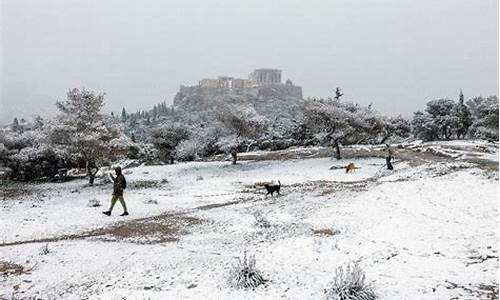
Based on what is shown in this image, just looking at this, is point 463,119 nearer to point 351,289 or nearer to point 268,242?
point 268,242

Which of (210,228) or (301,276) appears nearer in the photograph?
(301,276)

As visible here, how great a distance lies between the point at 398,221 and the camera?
15.2 m

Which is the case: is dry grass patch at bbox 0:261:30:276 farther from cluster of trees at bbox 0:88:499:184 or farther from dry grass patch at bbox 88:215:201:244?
cluster of trees at bbox 0:88:499:184

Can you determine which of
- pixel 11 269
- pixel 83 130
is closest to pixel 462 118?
pixel 83 130

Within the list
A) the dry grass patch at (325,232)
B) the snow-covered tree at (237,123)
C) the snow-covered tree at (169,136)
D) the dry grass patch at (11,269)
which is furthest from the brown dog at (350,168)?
the snow-covered tree at (169,136)

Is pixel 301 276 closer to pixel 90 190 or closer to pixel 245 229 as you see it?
pixel 245 229

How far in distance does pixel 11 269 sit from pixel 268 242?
24.6ft

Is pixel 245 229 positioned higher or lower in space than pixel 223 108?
lower

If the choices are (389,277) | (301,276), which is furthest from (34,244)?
(389,277)

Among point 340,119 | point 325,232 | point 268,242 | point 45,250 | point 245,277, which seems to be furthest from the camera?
point 340,119

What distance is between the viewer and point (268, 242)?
1362 cm

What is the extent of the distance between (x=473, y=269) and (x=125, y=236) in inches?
441

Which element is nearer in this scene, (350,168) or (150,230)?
(150,230)

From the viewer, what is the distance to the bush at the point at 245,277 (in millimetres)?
9930
